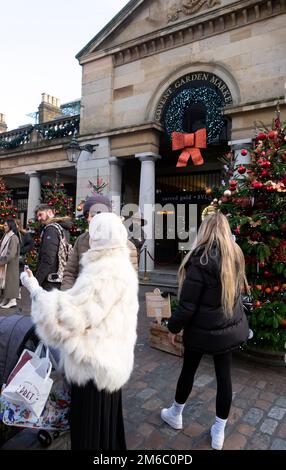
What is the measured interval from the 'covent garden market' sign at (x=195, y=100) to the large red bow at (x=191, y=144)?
10.5 inches

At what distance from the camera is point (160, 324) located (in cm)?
484

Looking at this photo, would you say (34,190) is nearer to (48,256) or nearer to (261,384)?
(48,256)

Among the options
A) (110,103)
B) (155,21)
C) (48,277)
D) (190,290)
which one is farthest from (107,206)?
(155,21)

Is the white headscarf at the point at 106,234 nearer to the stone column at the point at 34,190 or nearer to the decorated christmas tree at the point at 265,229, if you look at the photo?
the decorated christmas tree at the point at 265,229

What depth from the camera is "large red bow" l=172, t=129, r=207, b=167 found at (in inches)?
397

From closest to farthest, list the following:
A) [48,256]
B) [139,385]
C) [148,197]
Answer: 1. [139,385]
2. [48,256]
3. [148,197]

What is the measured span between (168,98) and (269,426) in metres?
10.3

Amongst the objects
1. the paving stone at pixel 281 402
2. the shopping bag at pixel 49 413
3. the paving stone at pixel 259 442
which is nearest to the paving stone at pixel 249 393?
the paving stone at pixel 281 402

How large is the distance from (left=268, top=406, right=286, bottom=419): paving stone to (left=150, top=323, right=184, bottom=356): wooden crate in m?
1.48

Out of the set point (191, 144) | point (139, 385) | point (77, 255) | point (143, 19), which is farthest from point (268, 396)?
point (143, 19)

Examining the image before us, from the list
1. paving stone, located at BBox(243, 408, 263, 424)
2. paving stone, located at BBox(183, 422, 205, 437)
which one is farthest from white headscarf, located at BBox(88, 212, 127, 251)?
paving stone, located at BBox(243, 408, 263, 424)

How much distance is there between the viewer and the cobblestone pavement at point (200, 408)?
108 inches

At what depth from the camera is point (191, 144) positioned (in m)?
10.3

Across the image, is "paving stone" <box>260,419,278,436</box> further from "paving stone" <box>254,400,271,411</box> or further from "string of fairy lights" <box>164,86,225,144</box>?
"string of fairy lights" <box>164,86,225,144</box>
